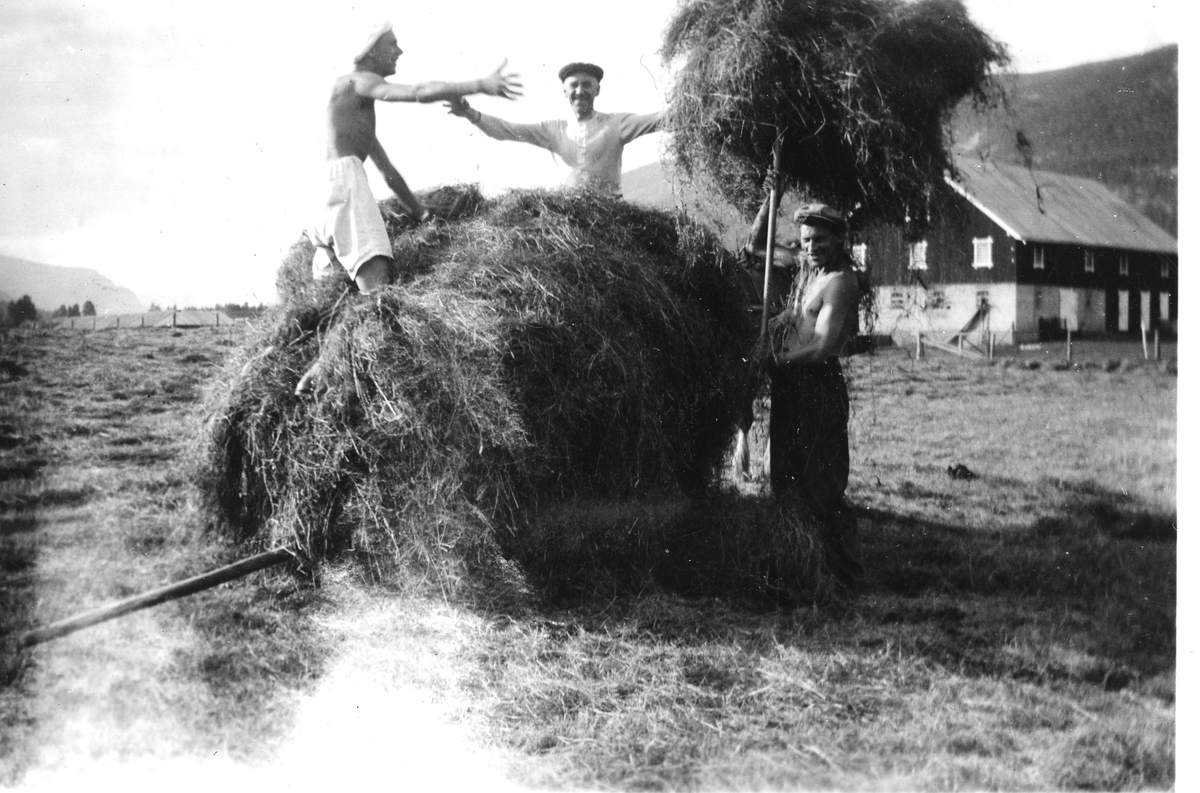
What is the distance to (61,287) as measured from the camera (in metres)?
3.84

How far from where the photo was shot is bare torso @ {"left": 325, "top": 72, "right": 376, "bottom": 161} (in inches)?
152

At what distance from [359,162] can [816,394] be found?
2558mm

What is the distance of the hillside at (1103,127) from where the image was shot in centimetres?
346

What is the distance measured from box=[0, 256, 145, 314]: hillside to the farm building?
3983 mm

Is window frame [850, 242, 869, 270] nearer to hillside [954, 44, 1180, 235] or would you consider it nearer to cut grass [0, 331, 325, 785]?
hillside [954, 44, 1180, 235]

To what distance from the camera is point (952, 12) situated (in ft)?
13.4

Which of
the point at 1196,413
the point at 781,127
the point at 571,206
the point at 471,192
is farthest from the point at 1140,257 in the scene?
the point at 471,192

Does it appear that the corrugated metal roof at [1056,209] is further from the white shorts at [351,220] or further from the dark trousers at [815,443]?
the white shorts at [351,220]

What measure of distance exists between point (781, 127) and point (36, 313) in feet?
12.5

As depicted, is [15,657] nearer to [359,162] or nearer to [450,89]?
[359,162]

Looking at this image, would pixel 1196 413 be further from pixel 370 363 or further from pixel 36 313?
pixel 36 313

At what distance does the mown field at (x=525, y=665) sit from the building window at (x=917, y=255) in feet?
4.48

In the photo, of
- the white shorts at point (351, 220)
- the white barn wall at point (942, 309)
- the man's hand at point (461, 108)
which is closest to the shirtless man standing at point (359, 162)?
the white shorts at point (351, 220)

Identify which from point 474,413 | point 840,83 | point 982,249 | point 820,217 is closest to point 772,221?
point 820,217
